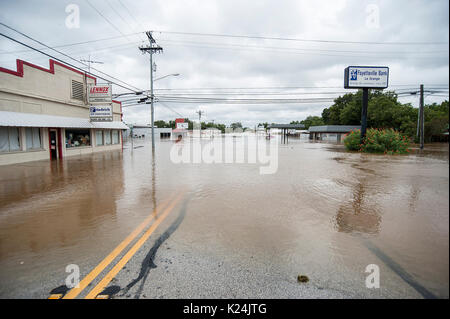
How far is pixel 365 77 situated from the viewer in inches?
945

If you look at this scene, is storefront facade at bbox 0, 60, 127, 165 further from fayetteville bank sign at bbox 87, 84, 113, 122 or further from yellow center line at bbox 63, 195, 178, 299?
yellow center line at bbox 63, 195, 178, 299

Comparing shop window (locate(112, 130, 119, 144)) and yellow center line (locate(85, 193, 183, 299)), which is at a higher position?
shop window (locate(112, 130, 119, 144))

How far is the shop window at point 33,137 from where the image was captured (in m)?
15.9

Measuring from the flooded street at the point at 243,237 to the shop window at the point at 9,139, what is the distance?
27.1 ft

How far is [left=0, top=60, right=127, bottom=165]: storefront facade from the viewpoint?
46.7ft

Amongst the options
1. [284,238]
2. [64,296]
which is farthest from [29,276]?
[284,238]

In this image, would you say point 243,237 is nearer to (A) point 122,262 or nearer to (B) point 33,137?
(A) point 122,262

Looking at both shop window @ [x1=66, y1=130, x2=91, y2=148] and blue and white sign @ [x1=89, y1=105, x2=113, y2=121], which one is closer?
shop window @ [x1=66, y1=130, x2=91, y2=148]

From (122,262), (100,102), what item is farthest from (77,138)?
(122,262)

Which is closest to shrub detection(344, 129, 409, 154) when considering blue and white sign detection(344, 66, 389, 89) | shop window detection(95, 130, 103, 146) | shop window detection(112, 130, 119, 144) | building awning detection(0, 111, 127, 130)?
blue and white sign detection(344, 66, 389, 89)

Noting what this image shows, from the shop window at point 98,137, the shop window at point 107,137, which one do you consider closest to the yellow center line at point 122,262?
the shop window at point 98,137

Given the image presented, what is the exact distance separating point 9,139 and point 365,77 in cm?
2932

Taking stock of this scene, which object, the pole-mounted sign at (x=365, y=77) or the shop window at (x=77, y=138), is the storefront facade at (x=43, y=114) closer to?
the shop window at (x=77, y=138)
